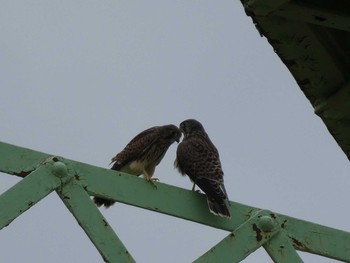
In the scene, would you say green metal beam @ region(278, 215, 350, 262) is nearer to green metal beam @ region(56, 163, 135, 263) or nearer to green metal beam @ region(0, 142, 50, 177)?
green metal beam @ region(56, 163, 135, 263)

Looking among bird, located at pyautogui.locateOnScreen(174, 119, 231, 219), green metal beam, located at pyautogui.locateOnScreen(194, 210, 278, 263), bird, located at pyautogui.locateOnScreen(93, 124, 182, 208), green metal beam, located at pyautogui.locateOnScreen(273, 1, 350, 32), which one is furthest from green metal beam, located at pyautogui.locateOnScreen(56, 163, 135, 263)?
bird, located at pyautogui.locateOnScreen(93, 124, 182, 208)

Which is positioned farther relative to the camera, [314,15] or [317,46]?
[317,46]

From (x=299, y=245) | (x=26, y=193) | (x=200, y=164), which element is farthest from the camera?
(x=200, y=164)

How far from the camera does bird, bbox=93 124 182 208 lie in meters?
6.90

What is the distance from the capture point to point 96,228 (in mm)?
3416

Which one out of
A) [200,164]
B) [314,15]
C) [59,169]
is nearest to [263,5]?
[314,15]

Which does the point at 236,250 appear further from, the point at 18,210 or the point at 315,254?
the point at 18,210

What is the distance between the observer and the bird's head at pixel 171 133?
7184mm

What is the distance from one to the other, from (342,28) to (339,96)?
17.9 inches

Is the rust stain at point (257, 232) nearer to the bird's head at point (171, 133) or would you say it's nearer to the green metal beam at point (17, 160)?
the green metal beam at point (17, 160)

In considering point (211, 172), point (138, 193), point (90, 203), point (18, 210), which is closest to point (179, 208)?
point (138, 193)

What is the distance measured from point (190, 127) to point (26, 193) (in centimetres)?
395

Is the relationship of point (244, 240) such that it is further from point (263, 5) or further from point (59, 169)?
point (263, 5)

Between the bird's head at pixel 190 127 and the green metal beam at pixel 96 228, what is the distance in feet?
12.0
